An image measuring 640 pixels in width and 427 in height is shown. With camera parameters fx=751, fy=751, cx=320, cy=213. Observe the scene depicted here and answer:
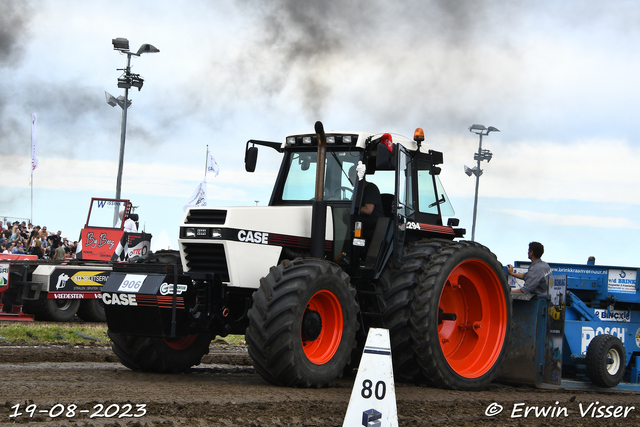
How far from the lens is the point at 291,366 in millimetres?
6758

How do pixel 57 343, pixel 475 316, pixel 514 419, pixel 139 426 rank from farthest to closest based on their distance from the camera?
pixel 57 343 → pixel 475 316 → pixel 514 419 → pixel 139 426

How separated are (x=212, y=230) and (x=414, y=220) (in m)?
2.60

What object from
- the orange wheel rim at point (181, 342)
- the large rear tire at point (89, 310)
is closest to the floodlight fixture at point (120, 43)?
the large rear tire at point (89, 310)

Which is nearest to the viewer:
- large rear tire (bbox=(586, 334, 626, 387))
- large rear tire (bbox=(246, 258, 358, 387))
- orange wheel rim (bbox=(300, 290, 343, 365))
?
large rear tire (bbox=(246, 258, 358, 387))

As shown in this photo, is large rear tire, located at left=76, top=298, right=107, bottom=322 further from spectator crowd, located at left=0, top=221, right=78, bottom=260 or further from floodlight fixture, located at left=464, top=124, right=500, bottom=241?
floodlight fixture, located at left=464, top=124, right=500, bottom=241

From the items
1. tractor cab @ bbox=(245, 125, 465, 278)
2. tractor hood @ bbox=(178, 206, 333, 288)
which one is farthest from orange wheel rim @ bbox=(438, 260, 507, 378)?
tractor hood @ bbox=(178, 206, 333, 288)

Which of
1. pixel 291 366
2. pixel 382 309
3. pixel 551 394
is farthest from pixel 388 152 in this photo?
pixel 551 394

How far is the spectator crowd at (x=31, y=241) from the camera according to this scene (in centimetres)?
2002

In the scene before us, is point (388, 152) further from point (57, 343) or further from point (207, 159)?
point (207, 159)

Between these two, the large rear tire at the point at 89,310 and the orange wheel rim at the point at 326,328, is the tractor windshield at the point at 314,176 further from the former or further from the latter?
the large rear tire at the point at 89,310

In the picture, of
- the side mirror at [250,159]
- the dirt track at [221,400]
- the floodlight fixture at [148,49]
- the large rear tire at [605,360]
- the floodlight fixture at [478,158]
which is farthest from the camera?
the floodlight fixture at [478,158]

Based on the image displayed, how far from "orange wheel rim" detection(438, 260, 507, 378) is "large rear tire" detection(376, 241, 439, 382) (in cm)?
88

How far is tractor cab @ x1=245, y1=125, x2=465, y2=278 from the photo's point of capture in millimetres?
8031

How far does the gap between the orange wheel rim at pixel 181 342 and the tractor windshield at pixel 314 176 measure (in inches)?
75.9
